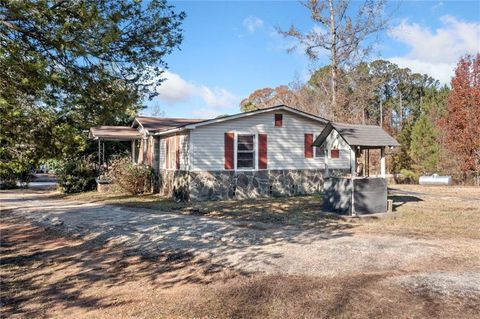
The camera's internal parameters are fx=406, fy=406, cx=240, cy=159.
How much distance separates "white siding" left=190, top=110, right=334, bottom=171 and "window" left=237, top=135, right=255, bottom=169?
0.30 meters

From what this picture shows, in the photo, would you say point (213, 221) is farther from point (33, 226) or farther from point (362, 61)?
point (362, 61)

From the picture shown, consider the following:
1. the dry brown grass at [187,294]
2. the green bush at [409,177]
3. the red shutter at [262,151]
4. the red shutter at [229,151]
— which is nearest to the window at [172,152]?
the red shutter at [229,151]

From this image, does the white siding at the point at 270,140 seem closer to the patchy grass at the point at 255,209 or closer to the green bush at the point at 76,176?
the patchy grass at the point at 255,209

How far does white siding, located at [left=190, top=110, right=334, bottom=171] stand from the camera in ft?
52.3

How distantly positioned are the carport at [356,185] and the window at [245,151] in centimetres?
476

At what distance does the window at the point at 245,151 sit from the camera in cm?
1673

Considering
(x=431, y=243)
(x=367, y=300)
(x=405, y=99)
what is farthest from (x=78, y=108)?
(x=405, y=99)

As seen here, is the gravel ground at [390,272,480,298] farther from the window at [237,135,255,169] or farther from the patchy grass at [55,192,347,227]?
the window at [237,135,255,169]

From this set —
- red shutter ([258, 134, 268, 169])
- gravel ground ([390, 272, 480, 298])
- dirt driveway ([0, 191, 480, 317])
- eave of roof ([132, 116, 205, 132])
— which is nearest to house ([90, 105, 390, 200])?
red shutter ([258, 134, 268, 169])

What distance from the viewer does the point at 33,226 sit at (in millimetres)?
10602

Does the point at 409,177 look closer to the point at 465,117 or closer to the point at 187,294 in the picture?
the point at 465,117

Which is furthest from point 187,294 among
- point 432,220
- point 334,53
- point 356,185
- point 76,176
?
point 334,53

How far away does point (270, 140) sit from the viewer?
17375 millimetres

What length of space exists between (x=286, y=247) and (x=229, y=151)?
9131 mm
